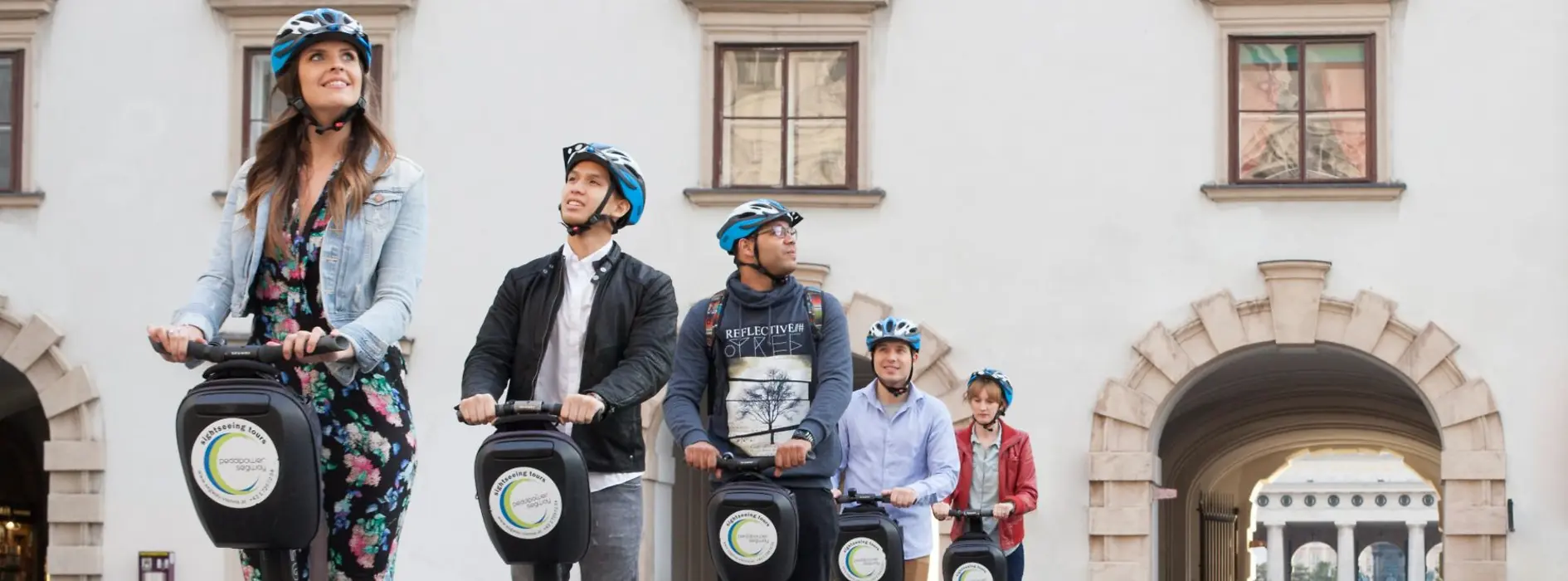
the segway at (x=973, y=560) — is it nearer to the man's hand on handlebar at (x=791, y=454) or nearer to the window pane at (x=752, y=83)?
the man's hand on handlebar at (x=791, y=454)

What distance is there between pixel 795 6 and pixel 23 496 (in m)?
12.3

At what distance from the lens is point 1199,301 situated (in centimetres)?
1822

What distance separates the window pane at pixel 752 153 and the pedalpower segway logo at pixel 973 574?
26.2ft

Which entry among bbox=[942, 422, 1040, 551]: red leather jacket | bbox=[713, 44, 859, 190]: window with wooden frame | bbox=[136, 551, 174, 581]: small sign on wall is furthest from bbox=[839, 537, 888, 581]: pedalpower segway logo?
bbox=[136, 551, 174, 581]: small sign on wall

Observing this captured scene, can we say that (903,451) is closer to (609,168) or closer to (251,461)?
(609,168)

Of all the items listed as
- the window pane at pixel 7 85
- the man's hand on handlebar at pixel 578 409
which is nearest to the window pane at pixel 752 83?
the window pane at pixel 7 85

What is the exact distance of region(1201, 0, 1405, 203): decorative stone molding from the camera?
18.0 metres

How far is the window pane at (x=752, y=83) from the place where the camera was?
730 inches

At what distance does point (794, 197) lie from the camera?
18.4 metres

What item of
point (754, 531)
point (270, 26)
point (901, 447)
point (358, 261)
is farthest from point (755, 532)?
point (270, 26)

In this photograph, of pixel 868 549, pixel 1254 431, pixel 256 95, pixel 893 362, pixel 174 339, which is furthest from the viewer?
pixel 1254 431

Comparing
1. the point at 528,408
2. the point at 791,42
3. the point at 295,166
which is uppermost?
the point at 791,42

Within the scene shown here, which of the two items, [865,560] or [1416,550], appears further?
[1416,550]

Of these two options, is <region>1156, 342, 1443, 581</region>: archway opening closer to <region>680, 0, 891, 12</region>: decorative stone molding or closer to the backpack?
<region>680, 0, 891, 12</region>: decorative stone molding
